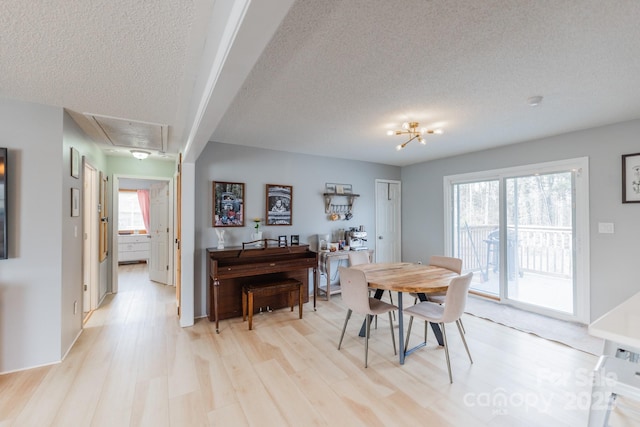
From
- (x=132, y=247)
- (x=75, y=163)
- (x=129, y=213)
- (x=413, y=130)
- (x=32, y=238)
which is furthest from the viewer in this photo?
(x=129, y=213)

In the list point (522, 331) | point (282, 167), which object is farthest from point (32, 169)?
point (522, 331)

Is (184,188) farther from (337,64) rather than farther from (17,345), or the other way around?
(337,64)

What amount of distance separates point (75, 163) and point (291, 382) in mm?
2995

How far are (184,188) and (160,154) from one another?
1455 millimetres

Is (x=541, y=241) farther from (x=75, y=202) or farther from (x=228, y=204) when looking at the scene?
(x=75, y=202)

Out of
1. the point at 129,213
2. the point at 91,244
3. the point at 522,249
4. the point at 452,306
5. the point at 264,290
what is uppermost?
the point at 129,213

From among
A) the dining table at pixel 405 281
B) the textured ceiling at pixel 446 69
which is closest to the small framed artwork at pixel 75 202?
the textured ceiling at pixel 446 69

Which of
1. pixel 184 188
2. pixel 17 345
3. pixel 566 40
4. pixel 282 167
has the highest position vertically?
pixel 566 40

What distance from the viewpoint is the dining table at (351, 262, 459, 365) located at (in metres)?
2.23

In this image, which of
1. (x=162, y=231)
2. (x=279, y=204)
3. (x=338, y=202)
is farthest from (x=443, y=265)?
(x=162, y=231)

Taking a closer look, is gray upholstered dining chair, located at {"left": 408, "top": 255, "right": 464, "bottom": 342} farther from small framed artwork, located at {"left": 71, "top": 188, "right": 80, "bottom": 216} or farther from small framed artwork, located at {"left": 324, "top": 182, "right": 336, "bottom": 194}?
small framed artwork, located at {"left": 71, "top": 188, "right": 80, "bottom": 216}

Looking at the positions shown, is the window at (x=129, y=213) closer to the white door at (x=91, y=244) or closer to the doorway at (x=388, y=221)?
the white door at (x=91, y=244)

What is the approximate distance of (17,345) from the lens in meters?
2.25

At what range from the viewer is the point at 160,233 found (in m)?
5.20
